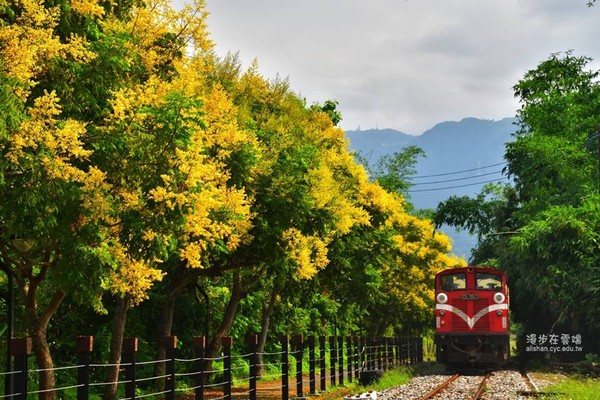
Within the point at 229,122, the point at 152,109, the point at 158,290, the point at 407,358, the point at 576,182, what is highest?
the point at 576,182

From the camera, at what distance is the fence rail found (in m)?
9.62

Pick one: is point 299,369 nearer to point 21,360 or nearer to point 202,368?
point 202,368

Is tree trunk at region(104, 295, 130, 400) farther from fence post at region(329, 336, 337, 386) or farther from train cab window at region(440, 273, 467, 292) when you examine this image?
train cab window at region(440, 273, 467, 292)

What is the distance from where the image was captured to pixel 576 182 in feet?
144

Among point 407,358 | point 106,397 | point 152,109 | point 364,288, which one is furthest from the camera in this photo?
point 407,358

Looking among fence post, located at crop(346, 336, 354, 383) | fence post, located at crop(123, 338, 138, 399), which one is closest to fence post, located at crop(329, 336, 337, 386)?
fence post, located at crop(346, 336, 354, 383)

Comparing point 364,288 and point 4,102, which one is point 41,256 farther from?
point 364,288

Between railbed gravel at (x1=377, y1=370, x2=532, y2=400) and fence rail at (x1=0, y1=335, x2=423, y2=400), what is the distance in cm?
205

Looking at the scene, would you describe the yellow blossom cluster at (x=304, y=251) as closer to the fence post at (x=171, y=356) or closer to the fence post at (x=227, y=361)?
the fence post at (x=227, y=361)

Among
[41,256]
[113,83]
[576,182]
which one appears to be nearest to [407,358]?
[576,182]

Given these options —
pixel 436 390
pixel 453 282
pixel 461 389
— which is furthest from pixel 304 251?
pixel 453 282

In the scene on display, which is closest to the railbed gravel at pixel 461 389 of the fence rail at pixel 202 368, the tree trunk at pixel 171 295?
the fence rail at pixel 202 368

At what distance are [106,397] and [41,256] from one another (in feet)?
10.8

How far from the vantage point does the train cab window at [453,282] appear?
109ft
